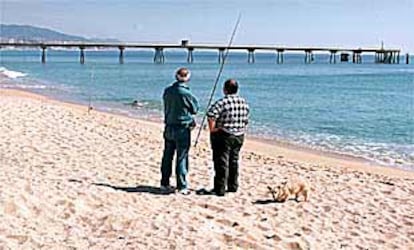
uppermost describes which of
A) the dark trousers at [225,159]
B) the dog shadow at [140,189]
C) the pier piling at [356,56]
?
the pier piling at [356,56]

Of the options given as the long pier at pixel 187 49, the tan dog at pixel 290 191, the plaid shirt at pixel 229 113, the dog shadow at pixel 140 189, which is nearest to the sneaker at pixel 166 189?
the dog shadow at pixel 140 189

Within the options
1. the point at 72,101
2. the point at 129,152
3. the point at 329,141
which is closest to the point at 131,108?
the point at 72,101

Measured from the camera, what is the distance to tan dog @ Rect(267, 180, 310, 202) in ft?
27.0

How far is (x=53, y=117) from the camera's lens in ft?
53.2

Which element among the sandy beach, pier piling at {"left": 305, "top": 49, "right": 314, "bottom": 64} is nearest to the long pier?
pier piling at {"left": 305, "top": 49, "right": 314, "bottom": 64}

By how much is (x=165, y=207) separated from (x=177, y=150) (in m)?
0.96

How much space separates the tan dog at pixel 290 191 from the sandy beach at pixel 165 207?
9 centimetres

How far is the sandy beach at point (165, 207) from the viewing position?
627 cm

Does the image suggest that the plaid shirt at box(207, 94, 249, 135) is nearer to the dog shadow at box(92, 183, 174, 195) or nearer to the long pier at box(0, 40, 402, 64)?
the dog shadow at box(92, 183, 174, 195)

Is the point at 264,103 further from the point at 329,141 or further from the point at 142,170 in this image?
the point at 142,170

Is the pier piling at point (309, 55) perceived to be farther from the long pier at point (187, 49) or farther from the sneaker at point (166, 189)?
the sneaker at point (166, 189)

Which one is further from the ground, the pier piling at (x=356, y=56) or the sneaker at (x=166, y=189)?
the pier piling at (x=356, y=56)

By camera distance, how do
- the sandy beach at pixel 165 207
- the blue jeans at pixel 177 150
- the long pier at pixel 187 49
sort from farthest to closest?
the long pier at pixel 187 49
the blue jeans at pixel 177 150
the sandy beach at pixel 165 207

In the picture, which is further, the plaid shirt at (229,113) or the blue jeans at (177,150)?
the blue jeans at (177,150)
